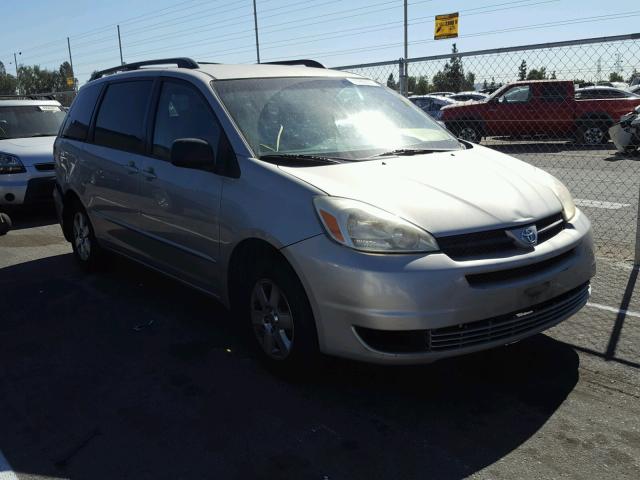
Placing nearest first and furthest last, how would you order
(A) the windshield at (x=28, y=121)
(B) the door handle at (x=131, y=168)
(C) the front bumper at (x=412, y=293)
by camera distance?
(C) the front bumper at (x=412, y=293) → (B) the door handle at (x=131, y=168) → (A) the windshield at (x=28, y=121)

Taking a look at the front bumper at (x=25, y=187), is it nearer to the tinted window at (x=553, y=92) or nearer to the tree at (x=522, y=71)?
the tree at (x=522, y=71)

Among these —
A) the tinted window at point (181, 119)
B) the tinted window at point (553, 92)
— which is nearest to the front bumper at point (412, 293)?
the tinted window at point (181, 119)

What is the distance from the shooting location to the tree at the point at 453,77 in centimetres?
739

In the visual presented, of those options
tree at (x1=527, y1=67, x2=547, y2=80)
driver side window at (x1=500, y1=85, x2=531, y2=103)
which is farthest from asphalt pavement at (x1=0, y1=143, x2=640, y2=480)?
driver side window at (x1=500, y1=85, x2=531, y2=103)

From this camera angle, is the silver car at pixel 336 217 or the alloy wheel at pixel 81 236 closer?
the silver car at pixel 336 217

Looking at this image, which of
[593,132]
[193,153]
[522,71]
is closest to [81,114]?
[193,153]

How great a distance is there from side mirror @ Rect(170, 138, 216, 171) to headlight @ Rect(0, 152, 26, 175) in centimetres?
561

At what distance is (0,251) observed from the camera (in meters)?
6.99

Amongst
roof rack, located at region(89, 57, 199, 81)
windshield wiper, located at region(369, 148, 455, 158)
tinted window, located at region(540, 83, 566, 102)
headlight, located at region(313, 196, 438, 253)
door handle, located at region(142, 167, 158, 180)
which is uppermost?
roof rack, located at region(89, 57, 199, 81)

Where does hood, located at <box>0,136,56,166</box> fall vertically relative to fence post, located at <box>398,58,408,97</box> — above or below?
below

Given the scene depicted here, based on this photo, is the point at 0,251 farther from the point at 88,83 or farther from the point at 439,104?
the point at 439,104

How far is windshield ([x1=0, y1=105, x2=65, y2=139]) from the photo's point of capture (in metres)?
9.61

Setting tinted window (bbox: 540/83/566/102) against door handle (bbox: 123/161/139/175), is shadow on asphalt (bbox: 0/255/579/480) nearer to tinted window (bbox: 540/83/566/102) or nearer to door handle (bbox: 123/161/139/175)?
door handle (bbox: 123/161/139/175)

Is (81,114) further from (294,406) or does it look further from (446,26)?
(446,26)
